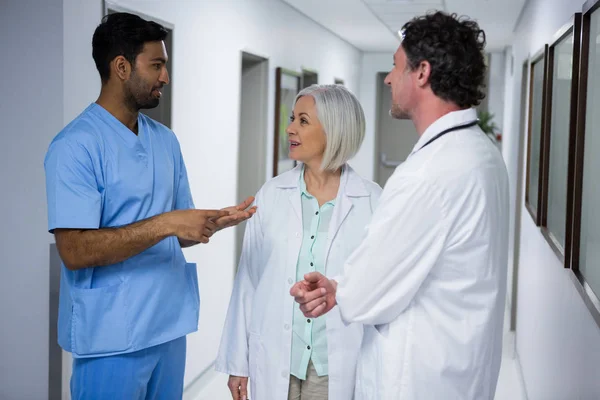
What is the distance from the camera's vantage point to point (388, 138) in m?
10.1

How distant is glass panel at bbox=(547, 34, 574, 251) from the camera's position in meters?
2.53

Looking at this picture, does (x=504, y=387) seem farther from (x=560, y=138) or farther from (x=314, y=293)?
(x=314, y=293)

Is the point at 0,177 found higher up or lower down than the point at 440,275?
higher up

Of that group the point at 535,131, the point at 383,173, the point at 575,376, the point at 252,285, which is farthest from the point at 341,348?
the point at 383,173

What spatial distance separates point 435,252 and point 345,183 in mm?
680

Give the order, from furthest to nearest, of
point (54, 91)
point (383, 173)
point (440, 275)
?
point (383, 173)
point (54, 91)
point (440, 275)

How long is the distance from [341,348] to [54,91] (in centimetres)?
129

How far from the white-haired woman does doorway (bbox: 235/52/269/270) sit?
280 cm

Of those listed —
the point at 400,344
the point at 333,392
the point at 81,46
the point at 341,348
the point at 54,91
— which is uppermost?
the point at 81,46

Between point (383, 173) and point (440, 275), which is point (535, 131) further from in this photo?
point (383, 173)

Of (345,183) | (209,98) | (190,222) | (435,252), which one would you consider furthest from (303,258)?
(209,98)

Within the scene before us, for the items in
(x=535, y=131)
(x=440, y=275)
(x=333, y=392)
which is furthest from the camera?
(x=535, y=131)

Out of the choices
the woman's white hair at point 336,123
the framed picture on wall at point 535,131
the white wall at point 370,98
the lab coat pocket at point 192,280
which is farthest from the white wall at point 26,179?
the white wall at point 370,98

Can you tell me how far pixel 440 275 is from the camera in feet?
4.61
